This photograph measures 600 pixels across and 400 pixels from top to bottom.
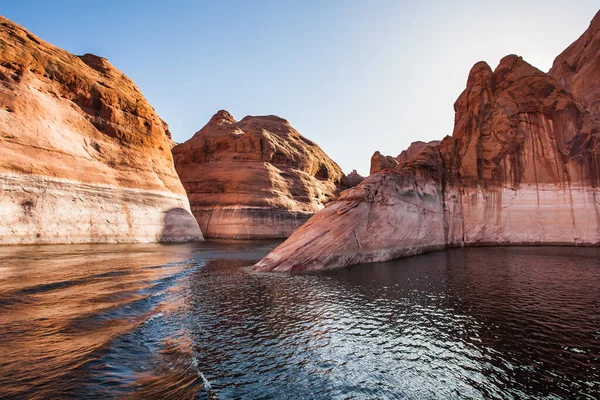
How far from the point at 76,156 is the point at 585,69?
7862 cm

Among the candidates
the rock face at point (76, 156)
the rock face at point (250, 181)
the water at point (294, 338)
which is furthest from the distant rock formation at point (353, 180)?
the water at point (294, 338)

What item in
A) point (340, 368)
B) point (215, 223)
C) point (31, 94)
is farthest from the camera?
point (215, 223)

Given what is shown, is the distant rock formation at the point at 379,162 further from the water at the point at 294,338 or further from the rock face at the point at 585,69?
the water at the point at 294,338

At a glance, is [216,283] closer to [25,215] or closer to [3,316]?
[3,316]

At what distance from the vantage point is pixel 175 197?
3366cm

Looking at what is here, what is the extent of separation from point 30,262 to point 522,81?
1656 inches

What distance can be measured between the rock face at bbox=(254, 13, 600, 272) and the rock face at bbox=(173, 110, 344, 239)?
25.2 metres

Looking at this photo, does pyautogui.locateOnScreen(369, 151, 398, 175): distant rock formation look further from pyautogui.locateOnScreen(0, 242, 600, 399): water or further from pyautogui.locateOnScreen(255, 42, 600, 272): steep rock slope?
pyautogui.locateOnScreen(0, 242, 600, 399): water

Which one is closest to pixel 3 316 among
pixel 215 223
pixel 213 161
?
pixel 215 223

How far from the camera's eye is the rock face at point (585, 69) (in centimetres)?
4794

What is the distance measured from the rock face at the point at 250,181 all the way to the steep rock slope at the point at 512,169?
82.7ft

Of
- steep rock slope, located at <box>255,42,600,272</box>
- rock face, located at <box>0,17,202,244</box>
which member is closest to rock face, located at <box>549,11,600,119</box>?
steep rock slope, located at <box>255,42,600,272</box>

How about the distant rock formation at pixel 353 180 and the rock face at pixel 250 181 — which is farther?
the distant rock formation at pixel 353 180

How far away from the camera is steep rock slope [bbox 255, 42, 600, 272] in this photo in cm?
2552
